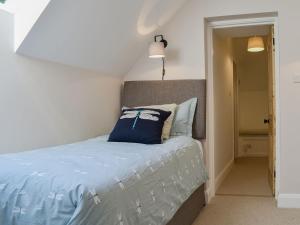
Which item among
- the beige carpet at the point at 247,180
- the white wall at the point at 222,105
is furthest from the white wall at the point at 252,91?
the white wall at the point at 222,105

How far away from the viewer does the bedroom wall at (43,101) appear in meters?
2.15

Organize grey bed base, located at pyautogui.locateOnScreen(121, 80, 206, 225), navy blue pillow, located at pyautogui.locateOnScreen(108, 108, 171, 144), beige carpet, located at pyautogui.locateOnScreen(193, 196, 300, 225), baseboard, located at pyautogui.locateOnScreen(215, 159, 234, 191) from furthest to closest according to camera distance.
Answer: baseboard, located at pyautogui.locateOnScreen(215, 159, 234, 191) → grey bed base, located at pyautogui.locateOnScreen(121, 80, 206, 225) → beige carpet, located at pyautogui.locateOnScreen(193, 196, 300, 225) → navy blue pillow, located at pyautogui.locateOnScreen(108, 108, 171, 144)

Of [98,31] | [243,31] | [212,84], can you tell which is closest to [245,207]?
[212,84]

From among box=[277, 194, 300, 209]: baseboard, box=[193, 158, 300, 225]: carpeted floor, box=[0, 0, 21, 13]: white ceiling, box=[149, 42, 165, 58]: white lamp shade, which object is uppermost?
box=[0, 0, 21, 13]: white ceiling

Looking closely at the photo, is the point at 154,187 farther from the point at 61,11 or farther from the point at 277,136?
the point at 277,136

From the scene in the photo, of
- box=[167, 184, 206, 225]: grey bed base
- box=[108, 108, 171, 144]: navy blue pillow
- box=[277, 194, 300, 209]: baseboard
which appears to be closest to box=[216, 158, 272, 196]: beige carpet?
box=[277, 194, 300, 209]: baseboard

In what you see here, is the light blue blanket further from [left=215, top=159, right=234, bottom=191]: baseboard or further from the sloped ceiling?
[left=215, top=159, right=234, bottom=191]: baseboard

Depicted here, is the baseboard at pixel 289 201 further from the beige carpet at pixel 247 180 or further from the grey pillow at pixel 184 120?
the grey pillow at pixel 184 120

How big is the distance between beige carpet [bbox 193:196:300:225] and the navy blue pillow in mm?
848

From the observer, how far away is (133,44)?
11.1ft

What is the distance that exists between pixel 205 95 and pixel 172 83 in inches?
13.7

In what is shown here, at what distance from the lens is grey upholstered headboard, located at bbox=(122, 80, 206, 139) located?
3.36m

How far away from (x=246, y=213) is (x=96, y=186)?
217 cm

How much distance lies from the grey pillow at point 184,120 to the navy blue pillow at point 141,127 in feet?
0.95
